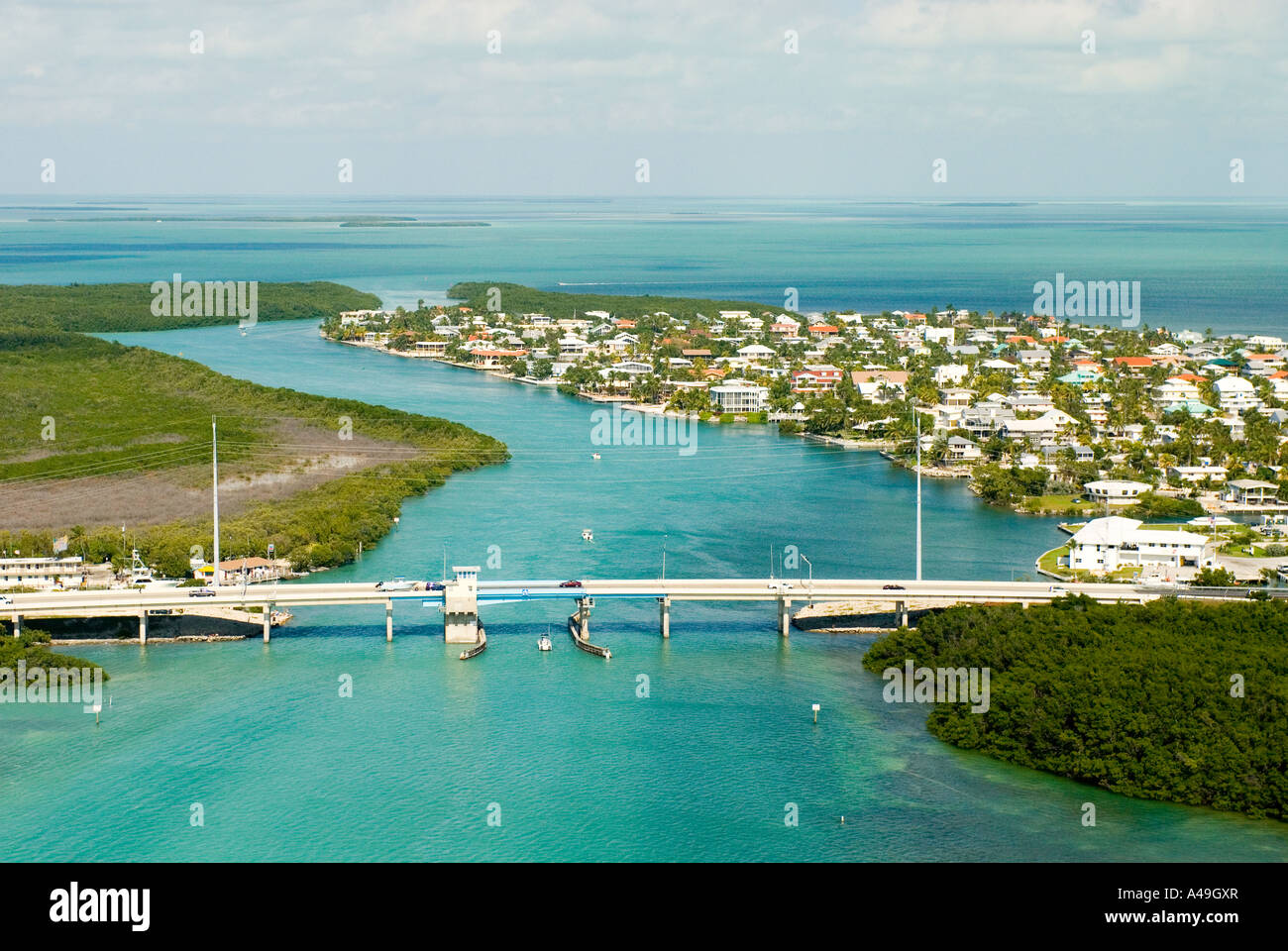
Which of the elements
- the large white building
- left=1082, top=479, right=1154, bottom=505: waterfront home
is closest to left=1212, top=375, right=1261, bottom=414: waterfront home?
left=1082, top=479, right=1154, bottom=505: waterfront home

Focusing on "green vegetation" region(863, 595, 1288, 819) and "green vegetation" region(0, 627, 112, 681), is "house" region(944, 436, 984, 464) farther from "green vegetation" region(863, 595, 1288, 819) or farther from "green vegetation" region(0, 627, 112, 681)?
"green vegetation" region(0, 627, 112, 681)

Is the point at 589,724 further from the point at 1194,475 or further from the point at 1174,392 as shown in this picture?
the point at 1174,392

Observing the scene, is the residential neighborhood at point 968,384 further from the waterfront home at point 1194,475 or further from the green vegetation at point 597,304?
the green vegetation at point 597,304

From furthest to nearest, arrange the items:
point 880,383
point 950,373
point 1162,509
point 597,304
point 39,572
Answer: point 597,304, point 950,373, point 880,383, point 1162,509, point 39,572

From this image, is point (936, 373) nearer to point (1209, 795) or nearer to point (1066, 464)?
point (1066, 464)

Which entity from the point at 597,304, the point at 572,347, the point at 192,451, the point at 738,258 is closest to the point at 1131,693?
the point at 192,451
